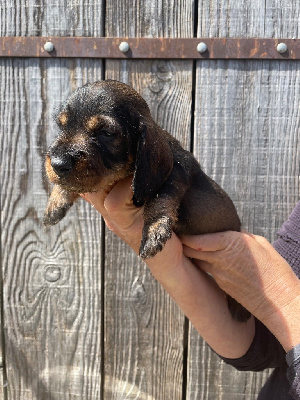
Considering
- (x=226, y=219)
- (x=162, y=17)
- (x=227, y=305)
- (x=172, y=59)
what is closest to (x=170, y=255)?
(x=226, y=219)

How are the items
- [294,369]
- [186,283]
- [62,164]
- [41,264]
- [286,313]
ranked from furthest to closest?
[41,264]
[186,283]
[286,313]
[294,369]
[62,164]

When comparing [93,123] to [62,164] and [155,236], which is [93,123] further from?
[155,236]

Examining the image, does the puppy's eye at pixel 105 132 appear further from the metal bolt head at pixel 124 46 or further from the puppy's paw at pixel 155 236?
the metal bolt head at pixel 124 46

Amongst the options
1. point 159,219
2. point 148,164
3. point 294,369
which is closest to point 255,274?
point 294,369

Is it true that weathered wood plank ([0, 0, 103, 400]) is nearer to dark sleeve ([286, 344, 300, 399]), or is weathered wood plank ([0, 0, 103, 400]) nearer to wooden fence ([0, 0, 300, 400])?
wooden fence ([0, 0, 300, 400])

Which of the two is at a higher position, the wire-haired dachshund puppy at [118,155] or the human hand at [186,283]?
the wire-haired dachshund puppy at [118,155]

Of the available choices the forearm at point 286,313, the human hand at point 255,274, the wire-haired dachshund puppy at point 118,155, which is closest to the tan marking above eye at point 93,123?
the wire-haired dachshund puppy at point 118,155
